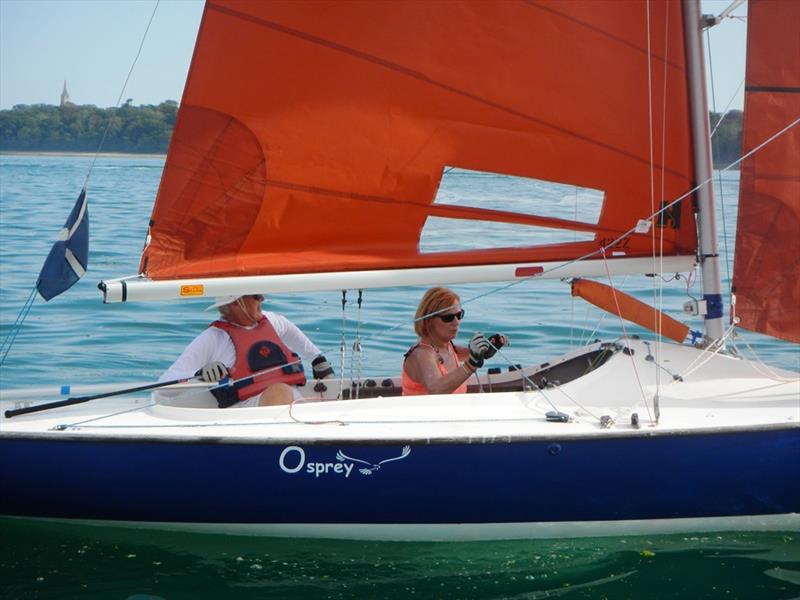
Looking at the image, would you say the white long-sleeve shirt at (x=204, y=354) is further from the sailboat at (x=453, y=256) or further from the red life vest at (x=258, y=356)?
the sailboat at (x=453, y=256)

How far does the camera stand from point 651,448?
4582mm

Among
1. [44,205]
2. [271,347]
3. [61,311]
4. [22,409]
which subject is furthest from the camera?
[44,205]

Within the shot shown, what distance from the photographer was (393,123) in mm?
4973

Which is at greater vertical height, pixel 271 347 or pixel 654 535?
pixel 271 347

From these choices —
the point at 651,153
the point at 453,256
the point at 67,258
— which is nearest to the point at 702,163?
the point at 651,153

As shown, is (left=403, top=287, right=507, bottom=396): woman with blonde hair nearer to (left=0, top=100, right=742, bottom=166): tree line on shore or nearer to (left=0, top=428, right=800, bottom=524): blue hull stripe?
(left=0, top=428, right=800, bottom=524): blue hull stripe

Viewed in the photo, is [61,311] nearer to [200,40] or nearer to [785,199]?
[200,40]

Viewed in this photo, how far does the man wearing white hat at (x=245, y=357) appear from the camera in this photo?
5.07 metres

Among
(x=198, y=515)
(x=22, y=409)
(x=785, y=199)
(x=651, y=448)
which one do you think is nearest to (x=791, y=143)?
(x=785, y=199)

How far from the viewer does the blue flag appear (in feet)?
15.6

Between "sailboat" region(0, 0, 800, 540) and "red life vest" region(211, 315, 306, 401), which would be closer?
"sailboat" region(0, 0, 800, 540)

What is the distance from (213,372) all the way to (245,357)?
0.95 ft

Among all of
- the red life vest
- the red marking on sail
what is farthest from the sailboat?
the red life vest

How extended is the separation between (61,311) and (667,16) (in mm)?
6462
